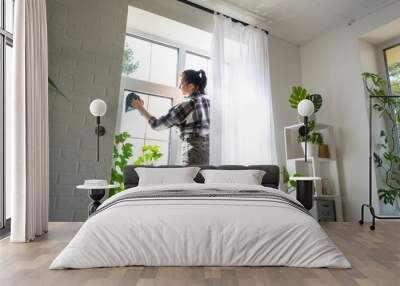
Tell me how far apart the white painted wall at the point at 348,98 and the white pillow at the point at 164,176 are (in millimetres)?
2521

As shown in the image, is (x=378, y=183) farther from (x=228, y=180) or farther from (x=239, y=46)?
(x=239, y=46)

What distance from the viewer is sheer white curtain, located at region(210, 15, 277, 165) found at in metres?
4.22

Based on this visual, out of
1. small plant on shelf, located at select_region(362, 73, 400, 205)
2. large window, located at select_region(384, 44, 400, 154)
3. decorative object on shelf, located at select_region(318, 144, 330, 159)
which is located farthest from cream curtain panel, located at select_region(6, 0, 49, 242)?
large window, located at select_region(384, 44, 400, 154)

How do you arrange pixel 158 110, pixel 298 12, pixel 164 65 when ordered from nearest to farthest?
pixel 158 110, pixel 164 65, pixel 298 12

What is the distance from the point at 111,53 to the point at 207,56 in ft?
5.27

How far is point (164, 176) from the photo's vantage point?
3.45m

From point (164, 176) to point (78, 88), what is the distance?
54.6 inches

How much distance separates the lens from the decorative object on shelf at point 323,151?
185 inches

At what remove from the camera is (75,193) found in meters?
3.44

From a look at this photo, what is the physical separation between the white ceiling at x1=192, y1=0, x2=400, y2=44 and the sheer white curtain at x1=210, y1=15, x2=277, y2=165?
180mm

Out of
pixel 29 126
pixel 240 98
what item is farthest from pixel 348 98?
pixel 29 126

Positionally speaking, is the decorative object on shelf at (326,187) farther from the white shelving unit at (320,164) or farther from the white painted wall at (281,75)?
the white painted wall at (281,75)

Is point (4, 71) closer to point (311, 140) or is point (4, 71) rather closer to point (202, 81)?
point (202, 81)

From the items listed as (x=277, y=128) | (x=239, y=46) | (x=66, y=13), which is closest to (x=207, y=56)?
(x=239, y=46)
